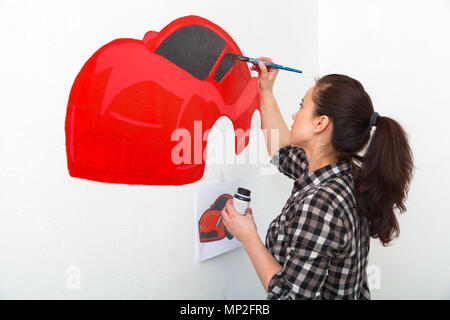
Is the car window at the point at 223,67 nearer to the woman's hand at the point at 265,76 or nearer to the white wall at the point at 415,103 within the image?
the woman's hand at the point at 265,76

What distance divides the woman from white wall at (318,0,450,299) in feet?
1.84

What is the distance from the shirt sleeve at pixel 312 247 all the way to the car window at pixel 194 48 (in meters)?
0.49

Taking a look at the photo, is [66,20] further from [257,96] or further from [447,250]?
[447,250]

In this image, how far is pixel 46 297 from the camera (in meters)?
0.73

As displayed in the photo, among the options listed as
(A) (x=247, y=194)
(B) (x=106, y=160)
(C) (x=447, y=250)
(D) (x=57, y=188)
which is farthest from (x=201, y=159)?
(C) (x=447, y=250)

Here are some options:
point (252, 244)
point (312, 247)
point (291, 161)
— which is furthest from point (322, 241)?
point (291, 161)

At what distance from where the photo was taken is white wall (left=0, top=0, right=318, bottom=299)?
0.67 metres

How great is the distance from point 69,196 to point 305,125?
59 cm

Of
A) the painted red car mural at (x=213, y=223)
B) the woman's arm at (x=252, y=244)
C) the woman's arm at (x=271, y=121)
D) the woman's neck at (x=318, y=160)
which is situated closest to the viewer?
the woman's arm at (x=252, y=244)

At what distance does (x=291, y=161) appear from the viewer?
3.72ft

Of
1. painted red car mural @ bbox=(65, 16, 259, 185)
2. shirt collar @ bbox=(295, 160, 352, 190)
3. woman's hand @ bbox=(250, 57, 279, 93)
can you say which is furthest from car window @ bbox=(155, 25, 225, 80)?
shirt collar @ bbox=(295, 160, 352, 190)

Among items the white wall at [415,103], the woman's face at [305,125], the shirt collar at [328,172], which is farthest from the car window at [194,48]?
the white wall at [415,103]

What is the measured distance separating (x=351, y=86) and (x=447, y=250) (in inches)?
37.4

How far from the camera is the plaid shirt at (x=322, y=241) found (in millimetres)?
755
